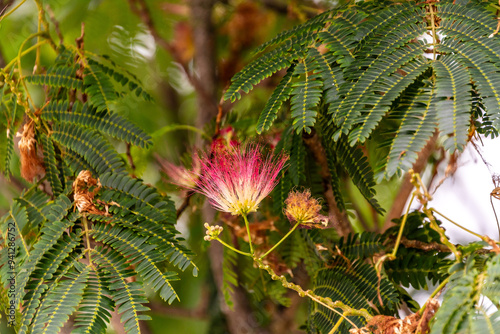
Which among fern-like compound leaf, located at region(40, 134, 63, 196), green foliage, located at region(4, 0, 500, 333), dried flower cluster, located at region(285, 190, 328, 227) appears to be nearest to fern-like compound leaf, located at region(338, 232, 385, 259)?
green foliage, located at region(4, 0, 500, 333)

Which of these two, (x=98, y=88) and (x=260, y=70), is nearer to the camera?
(x=260, y=70)

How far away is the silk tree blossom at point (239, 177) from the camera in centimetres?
62

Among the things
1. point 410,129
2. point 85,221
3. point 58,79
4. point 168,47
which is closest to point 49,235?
point 85,221

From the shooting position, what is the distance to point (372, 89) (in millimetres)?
570

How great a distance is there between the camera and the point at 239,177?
0.63 m

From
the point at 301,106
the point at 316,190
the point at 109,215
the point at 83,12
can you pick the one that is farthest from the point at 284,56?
the point at 83,12

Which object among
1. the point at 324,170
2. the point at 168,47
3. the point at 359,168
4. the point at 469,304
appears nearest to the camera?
the point at 469,304

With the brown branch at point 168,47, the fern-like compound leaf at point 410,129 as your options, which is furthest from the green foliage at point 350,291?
the brown branch at point 168,47

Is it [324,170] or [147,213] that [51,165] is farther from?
[324,170]

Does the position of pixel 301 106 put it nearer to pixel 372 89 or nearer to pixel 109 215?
pixel 372 89

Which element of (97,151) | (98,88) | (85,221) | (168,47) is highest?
(168,47)

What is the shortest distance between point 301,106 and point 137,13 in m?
0.97

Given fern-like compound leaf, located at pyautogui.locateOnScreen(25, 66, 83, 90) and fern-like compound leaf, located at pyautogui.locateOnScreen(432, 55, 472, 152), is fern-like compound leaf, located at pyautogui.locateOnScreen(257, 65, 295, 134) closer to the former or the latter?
fern-like compound leaf, located at pyautogui.locateOnScreen(432, 55, 472, 152)

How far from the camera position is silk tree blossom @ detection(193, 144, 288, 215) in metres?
0.62
